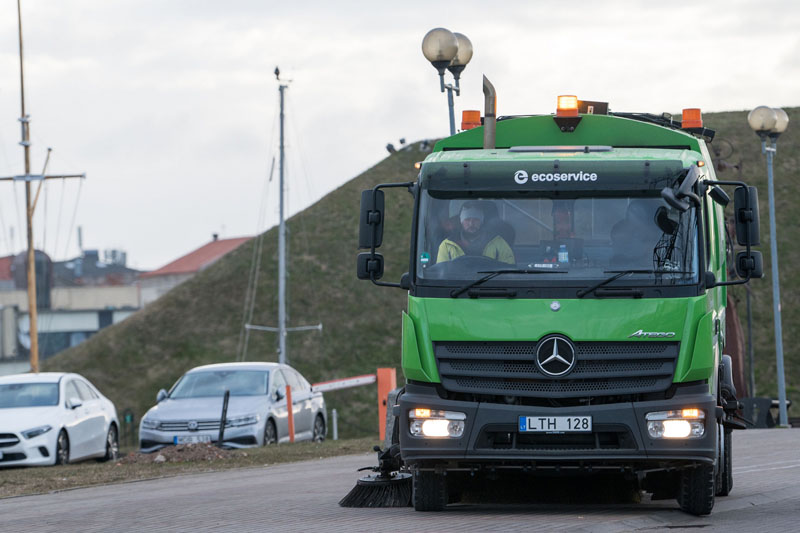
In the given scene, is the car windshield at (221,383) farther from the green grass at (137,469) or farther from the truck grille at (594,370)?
the truck grille at (594,370)

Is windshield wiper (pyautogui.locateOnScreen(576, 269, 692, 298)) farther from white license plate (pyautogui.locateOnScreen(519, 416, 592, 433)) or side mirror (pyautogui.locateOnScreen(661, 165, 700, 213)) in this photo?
white license plate (pyautogui.locateOnScreen(519, 416, 592, 433))

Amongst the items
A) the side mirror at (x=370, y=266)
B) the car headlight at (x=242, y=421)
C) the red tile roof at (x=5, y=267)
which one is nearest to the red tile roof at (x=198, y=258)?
the red tile roof at (x=5, y=267)

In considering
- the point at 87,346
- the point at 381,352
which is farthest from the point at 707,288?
the point at 87,346

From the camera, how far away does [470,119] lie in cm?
1284

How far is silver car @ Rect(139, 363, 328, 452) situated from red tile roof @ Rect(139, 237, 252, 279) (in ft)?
368

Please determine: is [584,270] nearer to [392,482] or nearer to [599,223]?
[599,223]

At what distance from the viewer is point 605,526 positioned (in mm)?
9727

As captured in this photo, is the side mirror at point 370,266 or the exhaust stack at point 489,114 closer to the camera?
the side mirror at point 370,266

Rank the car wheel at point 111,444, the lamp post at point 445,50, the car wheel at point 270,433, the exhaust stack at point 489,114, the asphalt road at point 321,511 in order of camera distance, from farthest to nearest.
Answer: the car wheel at point 111,444 → the car wheel at point 270,433 → the lamp post at point 445,50 → the exhaust stack at point 489,114 → the asphalt road at point 321,511

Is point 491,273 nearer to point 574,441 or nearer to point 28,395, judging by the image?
point 574,441

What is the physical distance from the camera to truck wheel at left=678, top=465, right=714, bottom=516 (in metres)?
10.7

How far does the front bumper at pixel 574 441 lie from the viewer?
10.2m

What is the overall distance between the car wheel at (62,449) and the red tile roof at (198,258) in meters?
114

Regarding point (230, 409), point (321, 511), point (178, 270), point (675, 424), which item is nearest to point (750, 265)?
point (675, 424)
